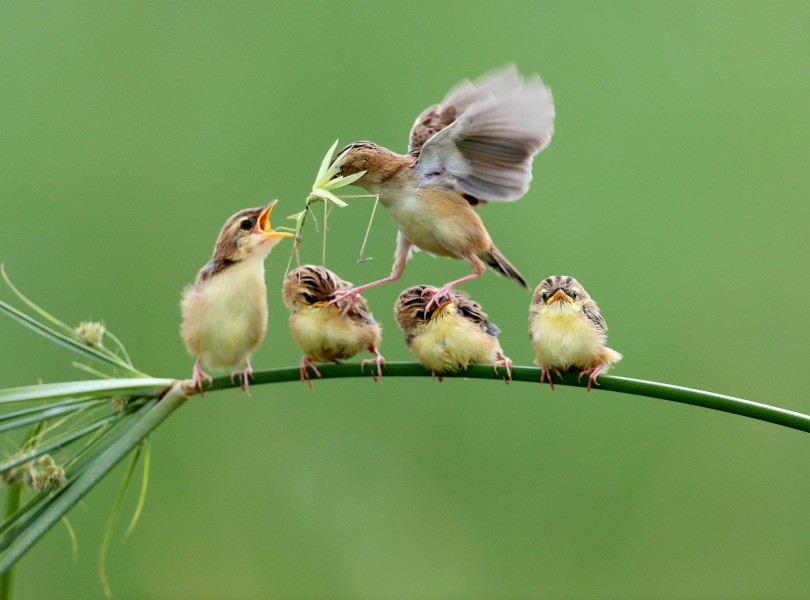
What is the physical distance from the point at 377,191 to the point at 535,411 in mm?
2477

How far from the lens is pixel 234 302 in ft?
9.86

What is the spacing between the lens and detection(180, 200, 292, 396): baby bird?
2945 millimetres

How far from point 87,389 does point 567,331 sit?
123cm

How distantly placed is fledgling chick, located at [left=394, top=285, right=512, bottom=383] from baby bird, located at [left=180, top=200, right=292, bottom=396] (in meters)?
0.43

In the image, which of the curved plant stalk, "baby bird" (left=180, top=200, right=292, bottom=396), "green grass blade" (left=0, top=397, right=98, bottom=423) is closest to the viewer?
the curved plant stalk

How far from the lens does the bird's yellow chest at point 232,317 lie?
3.00 m

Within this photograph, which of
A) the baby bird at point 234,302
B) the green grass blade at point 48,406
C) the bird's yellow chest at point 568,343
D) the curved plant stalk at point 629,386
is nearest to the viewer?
the curved plant stalk at point 629,386

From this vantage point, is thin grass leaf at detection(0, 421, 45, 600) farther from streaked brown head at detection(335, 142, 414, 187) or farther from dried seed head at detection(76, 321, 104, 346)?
streaked brown head at detection(335, 142, 414, 187)

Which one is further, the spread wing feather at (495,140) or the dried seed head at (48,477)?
the spread wing feather at (495,140)

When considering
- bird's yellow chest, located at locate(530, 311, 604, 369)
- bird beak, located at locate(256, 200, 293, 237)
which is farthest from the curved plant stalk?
bird beak, located at locate(256, 200, 293, 237)

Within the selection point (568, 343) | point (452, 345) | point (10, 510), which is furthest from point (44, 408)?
point (568, 343)

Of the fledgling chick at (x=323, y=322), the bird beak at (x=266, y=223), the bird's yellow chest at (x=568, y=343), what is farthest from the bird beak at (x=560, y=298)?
the bird beak at (x=266, y=223)

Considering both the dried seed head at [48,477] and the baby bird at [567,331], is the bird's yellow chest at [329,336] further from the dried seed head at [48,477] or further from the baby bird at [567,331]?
the dried seed head at [48,477]

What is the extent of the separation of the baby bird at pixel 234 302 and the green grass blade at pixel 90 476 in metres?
0.60
